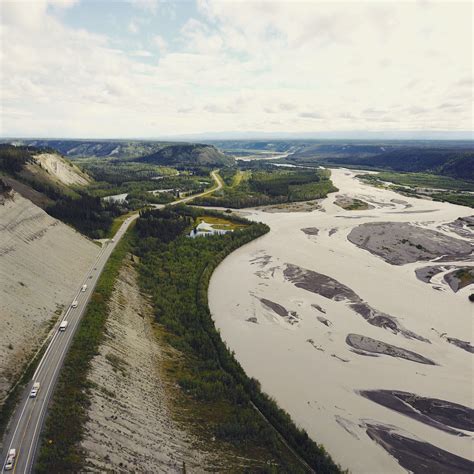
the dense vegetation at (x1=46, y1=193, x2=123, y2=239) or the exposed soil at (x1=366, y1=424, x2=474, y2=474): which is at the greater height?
the dense vegetation at (x1=46, y1=193, x2=123, y2=239)

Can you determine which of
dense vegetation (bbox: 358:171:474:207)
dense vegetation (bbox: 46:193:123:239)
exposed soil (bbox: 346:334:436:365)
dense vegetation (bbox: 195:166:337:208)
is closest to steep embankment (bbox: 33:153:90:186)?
dense vegetation (bbox: 46:193:123:239)

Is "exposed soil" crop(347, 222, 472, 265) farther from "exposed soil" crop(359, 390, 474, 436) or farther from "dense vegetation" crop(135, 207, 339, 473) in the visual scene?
"exposed soil" crop(359, 390, 474, 436)

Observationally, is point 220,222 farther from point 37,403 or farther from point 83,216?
point 37,403

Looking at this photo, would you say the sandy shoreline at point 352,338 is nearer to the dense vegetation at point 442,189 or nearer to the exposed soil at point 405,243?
the exposed soil at point 405,243

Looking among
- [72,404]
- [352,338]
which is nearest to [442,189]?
[352,338]

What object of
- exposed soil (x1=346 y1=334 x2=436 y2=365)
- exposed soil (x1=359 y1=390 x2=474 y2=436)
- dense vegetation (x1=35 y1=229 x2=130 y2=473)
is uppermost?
dense vegetation (x1=35 y1=229 x2=130 y2=473)

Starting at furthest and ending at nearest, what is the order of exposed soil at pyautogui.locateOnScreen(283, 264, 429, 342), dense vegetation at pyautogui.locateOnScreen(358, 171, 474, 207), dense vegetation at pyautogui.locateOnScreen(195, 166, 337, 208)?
dense vegetation at pyautogui.locateOnScreen(358, 171, 474, 207), dense vegetation at pyautogui.locateOnScreen(195, 166, 337, 208), exposed soil at pyautogui.locateOnScreen(283, 264, 429, 342)

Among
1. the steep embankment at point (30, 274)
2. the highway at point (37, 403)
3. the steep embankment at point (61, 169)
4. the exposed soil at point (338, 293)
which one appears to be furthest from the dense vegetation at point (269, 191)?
the highway at point (37, 403)

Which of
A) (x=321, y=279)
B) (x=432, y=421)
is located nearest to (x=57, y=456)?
(x=432, y=421)
